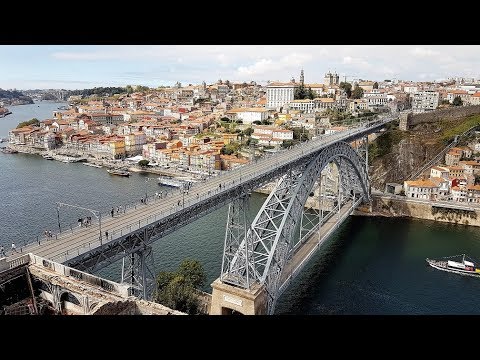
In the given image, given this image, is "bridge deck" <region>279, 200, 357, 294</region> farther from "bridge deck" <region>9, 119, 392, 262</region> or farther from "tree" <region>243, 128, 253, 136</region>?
"tree" <region>243, 128, 253, 136</region>

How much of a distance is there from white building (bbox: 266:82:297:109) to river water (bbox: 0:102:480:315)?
23.8 meters

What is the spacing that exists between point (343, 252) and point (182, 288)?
8.43 metres

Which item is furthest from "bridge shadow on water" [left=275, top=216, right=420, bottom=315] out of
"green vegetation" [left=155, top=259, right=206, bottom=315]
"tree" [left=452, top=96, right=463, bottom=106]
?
"tree" [left=452, top=96, right=463, bottom=106]

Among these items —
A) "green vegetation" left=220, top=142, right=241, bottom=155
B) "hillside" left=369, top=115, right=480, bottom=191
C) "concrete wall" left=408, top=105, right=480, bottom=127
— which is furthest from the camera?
"green vegetation" left=220, top=142, right=241, bottom=155

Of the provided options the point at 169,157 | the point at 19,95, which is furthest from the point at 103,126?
the point at 19,95

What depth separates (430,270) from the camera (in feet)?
47.7

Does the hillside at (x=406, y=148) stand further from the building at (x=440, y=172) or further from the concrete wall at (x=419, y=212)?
the concrete wall at (x=419, y=212)

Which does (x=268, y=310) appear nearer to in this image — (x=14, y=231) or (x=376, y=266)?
(x=376, y=266)

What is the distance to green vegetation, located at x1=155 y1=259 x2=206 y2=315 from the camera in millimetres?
9383

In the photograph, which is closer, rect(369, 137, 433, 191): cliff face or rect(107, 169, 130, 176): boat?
rect(369, 137, 433, 191): cliff face

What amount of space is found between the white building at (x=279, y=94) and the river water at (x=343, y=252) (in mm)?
23804

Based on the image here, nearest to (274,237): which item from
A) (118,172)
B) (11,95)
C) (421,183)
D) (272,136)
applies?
(421,183)

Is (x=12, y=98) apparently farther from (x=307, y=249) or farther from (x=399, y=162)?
(x=307, y=249)

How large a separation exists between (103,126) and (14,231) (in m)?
28.2
